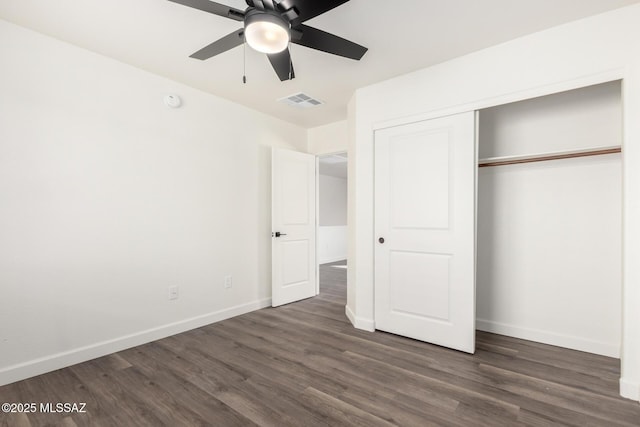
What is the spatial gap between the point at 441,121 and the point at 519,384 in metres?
2.21

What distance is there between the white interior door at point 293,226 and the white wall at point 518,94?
40.8 inches

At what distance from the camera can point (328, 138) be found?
4582 mm

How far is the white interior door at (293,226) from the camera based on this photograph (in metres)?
4.13

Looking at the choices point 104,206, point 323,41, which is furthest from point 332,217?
point 323,41

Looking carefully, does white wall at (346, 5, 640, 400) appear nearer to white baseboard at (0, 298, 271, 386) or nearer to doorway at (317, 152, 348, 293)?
white baseboard at (0, 298, 271, 386)

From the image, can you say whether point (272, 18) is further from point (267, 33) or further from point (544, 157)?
point (544, 157)

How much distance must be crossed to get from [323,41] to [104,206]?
233cm

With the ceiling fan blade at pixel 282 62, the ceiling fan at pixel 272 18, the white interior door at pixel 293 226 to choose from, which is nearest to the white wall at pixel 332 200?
the white interior door at pixel 293 226

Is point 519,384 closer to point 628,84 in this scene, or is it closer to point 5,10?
point 628,84

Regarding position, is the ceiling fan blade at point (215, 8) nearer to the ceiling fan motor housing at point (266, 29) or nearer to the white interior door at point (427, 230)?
the ceiling fan motor housing at point (266, 29)

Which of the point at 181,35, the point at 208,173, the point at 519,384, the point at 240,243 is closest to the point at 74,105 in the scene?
the point at 181,35

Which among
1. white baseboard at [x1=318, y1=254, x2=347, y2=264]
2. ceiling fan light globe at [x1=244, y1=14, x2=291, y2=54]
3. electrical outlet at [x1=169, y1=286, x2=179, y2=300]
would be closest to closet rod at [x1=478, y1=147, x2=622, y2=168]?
ceiling fan light globe at [x1=244, y1=14, x2=291, y2=54]

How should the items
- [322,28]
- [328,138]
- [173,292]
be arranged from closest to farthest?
[322,28], [173,292], [328,138]

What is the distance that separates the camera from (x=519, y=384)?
7.09 feet
